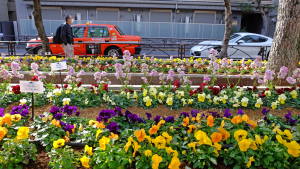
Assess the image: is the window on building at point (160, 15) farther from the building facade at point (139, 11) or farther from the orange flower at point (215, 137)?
the orange flower at point (215, 137)

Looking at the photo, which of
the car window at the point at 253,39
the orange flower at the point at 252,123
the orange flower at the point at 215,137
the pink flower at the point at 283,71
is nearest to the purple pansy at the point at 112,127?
the orange flower at the point at 215,137

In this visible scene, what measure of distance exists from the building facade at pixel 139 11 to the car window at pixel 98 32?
788 cm

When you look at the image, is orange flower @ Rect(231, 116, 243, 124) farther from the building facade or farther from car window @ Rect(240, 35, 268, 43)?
the building facade

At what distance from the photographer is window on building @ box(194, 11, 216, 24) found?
19.9 metres

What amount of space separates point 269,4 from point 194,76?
15831 millimetres

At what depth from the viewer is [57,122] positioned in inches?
94.9

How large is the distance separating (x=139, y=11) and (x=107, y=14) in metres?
2.60

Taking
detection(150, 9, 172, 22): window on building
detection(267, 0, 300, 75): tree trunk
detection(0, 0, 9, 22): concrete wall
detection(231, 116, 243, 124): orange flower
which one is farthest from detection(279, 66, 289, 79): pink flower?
detection(0, 0, 9, 22): concrete wall

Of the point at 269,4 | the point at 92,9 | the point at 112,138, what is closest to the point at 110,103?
the point at 112,138

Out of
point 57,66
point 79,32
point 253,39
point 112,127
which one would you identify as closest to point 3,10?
point 79,32

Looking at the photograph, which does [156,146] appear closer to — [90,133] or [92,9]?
[90,133]

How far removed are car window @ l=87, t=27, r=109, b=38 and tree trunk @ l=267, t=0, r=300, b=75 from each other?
268 inches

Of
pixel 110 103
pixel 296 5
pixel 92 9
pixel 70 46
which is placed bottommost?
pixel 110 103

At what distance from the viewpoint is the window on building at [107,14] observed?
62.2 ft
